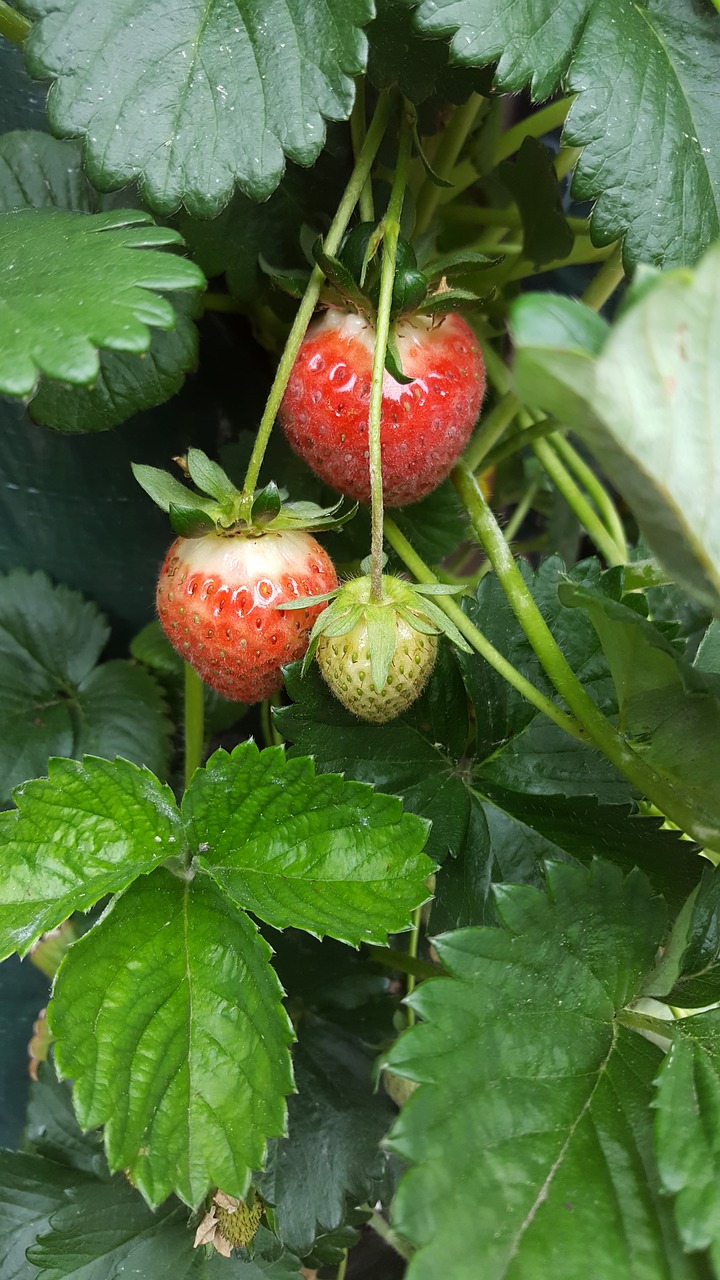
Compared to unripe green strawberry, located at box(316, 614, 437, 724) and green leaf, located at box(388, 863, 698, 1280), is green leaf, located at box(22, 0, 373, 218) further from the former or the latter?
green leaf, located at box(388, 863, 698, 1280)

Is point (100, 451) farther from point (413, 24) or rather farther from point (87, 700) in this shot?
point (413, 24)

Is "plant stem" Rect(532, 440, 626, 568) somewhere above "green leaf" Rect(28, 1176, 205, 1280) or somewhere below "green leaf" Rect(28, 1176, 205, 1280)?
above

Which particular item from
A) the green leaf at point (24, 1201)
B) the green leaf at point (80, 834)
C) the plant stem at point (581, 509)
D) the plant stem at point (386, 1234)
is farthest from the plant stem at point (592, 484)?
the green leaf at point (24, 1201)

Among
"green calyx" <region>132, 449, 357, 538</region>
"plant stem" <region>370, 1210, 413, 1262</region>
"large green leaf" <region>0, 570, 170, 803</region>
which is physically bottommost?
"plant stem" <region>370, 1210, 413, 1262</region>

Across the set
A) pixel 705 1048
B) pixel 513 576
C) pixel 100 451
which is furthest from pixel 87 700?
pixel 705 1048

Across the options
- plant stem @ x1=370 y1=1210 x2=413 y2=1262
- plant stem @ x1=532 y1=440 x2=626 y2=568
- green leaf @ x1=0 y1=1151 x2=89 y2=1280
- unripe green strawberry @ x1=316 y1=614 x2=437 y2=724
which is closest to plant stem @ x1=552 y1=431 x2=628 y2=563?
plant stem @ x1=532 y1=440 x2=626 y2=568

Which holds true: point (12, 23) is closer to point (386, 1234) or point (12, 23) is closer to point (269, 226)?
point (269, 226)
